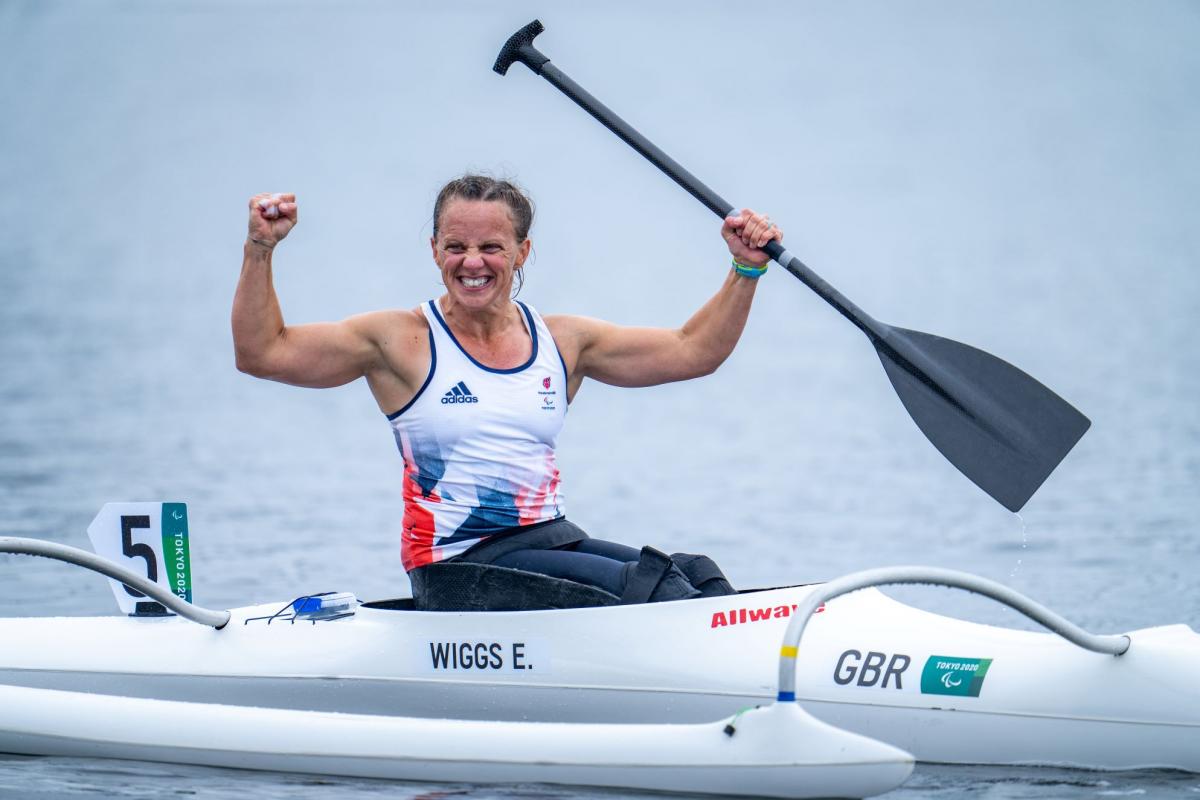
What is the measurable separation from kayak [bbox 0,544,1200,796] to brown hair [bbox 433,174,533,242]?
1083 millimetres

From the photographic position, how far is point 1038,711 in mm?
4309

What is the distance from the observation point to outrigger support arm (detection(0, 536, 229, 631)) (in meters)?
4.64

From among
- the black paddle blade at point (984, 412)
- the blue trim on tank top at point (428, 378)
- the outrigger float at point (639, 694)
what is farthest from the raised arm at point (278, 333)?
the black paddle blade at point (984, 412)

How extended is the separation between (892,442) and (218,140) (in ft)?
108

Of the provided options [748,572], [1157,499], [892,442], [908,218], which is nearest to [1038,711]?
[748,572]

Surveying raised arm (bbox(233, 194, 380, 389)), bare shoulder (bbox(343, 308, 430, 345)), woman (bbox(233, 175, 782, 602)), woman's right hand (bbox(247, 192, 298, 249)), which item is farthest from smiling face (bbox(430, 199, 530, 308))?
woman's right hand (bbox(247, 192, 298, 249))

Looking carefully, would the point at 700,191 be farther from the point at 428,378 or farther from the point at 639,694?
the point at 639,694

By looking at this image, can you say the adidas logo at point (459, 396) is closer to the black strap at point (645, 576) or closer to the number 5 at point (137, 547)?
the black strap at point (645, 576)

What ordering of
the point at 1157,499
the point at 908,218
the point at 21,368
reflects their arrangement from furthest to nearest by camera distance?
the point at 908,218
the point at 21,368
the point at 1157,499

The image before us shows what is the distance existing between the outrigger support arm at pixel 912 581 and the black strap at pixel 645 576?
0.70 metres

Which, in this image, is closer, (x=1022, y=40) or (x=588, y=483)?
(x=588, y=483)

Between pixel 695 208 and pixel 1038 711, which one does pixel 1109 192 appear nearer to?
pixel 695 208

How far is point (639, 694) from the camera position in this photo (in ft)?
14.8

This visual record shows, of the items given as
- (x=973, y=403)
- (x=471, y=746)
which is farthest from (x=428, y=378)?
(x=973, y=403)
